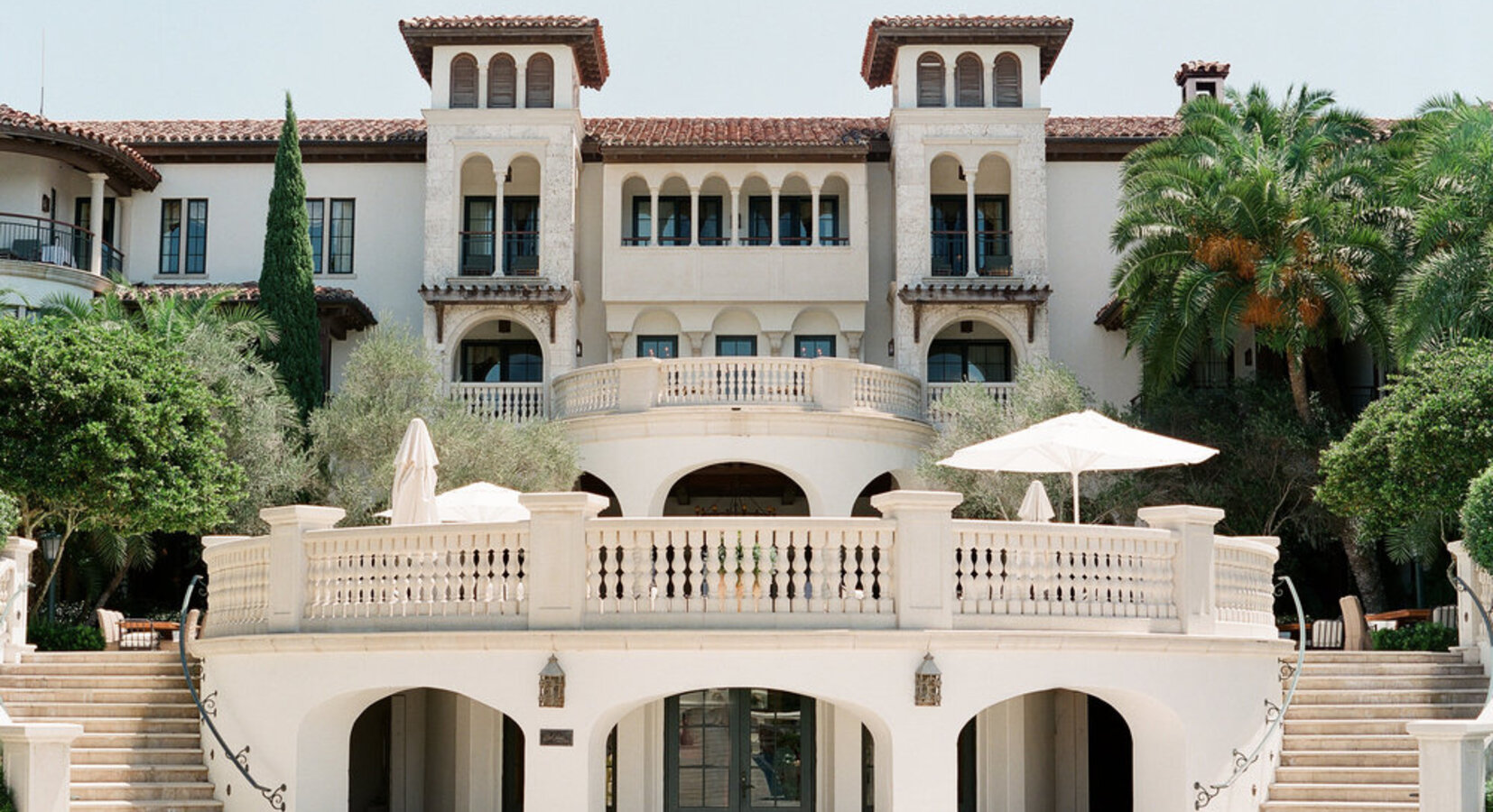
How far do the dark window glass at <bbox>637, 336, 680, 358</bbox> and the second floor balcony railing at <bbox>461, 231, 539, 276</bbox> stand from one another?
2.99 metres

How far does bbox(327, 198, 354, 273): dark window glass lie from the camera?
40.2 metres

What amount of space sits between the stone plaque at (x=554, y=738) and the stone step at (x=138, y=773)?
4639 millimetres

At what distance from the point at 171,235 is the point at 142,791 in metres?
23.8

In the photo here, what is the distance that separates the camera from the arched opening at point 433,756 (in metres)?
22.6

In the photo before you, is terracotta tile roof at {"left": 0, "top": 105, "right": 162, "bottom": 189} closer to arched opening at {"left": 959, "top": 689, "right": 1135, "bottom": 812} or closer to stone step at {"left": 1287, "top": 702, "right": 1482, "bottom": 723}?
A: arched opening at {"left": 959, "top": 689, "right": 1135, "bottom": 812}

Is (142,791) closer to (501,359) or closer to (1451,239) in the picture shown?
(1451,239)

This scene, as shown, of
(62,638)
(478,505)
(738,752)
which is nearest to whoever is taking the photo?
(738,752)

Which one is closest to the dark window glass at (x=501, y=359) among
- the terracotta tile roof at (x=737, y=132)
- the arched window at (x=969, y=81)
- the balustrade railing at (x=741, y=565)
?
the terracotta tile roof at (x=737, y=132)

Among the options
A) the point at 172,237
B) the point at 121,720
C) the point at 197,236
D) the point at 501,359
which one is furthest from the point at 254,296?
the point at 121,720

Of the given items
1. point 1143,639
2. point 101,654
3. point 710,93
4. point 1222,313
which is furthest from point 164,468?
point 710,93

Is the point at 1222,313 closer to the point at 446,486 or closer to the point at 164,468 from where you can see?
the point at 446,486

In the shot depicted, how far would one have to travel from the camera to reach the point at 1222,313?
3228cm

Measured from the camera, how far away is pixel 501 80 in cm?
3956

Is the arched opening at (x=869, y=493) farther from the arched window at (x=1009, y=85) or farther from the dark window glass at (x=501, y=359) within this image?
the arched window at (x=1009, y=85)
